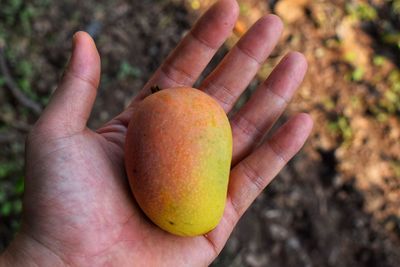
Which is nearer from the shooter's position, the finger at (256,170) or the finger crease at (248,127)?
the finger at (256,170)

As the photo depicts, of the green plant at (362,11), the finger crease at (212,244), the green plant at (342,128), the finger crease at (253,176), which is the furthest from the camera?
the green plant at (362,11)

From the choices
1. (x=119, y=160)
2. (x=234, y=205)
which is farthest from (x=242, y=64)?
(x=119, y=160)

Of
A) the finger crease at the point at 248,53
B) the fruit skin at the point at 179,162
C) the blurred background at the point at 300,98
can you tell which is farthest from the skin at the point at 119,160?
the blurred background at the point at 300,98

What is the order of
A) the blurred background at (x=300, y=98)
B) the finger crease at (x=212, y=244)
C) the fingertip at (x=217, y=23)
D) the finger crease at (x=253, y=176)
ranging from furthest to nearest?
the blurred background at (x=300, y=98)
the fingertip at (x=217, y=23)
the finger crease at (x=253, y=176)
the finger crease at (x=212, y=244)

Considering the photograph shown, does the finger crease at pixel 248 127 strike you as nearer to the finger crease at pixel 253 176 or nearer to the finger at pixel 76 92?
the finger crease at pixel 253 176

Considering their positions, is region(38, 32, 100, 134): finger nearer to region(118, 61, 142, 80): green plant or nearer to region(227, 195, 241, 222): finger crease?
region(227, 195, 241, 222): finger crease

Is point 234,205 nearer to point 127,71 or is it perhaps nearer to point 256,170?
point 256,170

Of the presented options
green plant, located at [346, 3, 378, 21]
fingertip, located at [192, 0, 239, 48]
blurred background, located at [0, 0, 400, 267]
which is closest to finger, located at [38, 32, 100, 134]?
fingertip, located at [192, 0, 239, 48]

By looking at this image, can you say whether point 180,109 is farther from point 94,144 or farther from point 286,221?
point 286,221
